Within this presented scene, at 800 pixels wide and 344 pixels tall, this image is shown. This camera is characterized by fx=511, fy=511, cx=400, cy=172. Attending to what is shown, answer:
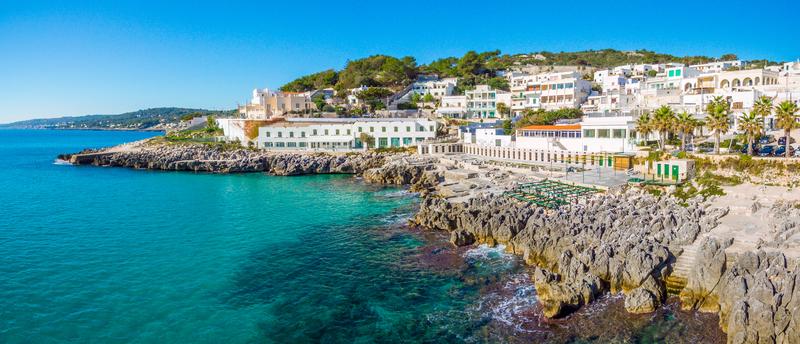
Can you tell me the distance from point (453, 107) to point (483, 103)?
578 cm

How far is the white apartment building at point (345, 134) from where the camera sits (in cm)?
8064

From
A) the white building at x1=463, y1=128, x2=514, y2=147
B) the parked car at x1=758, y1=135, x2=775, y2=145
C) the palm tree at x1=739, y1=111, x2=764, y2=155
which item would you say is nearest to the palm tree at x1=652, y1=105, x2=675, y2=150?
the palm tree at x1=739, y1=111, x2=764, y2=155

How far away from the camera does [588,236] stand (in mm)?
27688

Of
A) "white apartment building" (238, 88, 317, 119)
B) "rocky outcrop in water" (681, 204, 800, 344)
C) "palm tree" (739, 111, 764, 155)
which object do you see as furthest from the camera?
"white apartment building" (238, 88, 317, 119)

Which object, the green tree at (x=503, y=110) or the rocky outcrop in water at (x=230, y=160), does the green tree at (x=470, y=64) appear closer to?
the green tree at (x=503, y=110)

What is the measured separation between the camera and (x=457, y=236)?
31.5m

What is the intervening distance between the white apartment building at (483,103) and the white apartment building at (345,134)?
62.9ft

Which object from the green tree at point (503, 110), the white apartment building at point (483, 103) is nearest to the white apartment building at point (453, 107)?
the white apartment building at point (483, 103)

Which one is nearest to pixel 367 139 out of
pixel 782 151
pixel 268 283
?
pixel 782 151

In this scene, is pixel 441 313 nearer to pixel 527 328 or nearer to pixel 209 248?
pixel 527 328

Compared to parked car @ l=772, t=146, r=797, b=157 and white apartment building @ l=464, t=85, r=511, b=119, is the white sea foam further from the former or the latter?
white apartment building @ l=464, t=85, r=511, b=119

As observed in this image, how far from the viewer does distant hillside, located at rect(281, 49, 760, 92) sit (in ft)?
393

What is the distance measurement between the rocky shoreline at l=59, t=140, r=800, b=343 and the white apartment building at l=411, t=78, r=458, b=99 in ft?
225

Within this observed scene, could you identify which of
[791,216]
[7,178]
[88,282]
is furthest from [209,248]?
[7,178]
